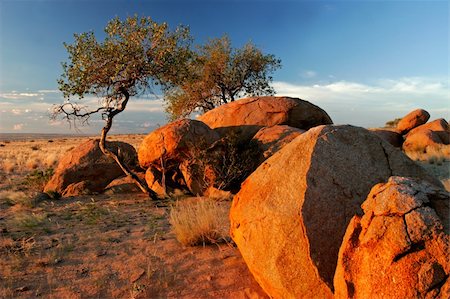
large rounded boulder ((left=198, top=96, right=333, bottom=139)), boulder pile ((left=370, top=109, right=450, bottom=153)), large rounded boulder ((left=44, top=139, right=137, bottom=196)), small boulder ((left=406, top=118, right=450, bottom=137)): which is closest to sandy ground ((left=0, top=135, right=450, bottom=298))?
large rounded boulder ((left=44, top=139, right=137, bottom=196))

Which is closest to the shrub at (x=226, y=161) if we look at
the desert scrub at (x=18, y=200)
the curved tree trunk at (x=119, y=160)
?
the curved tree trunk at (x=119, y=160)

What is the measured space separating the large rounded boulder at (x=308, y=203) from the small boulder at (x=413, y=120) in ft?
79.5

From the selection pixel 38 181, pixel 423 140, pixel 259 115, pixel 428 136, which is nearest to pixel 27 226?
pixel 38 181

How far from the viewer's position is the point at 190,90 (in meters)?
25.2

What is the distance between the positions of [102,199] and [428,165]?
49.5ft

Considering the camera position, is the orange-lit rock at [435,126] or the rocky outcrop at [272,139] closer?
the rocky outcrop at [272,139]

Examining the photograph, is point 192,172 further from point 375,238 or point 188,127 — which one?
point 375,238

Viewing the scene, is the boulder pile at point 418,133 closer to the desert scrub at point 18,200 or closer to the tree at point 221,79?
the tree at point 221,79

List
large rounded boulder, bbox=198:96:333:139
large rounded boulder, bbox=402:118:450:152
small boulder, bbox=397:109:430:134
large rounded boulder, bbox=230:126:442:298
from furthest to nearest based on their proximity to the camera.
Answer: small boulder, bbox=397:109:430:134 < large rounded boulder, bbox=402:118:450:152 < large rounded boulder, bbox=198:96:333:139 < large rounded boulder, bbox=230:126:442:298

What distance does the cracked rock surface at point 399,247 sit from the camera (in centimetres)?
322

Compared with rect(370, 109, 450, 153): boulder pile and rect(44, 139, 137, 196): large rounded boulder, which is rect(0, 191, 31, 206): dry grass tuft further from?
rect(370, 109, 450, 153): boulder pile

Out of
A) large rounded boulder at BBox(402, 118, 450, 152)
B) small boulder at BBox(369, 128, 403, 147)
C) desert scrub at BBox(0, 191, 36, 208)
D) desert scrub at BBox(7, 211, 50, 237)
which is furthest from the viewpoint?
small boulder at BBox(369, 128, 403, 147)

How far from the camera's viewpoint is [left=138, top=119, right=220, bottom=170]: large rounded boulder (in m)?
12.0

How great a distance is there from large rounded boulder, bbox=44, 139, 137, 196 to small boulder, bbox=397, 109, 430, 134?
70.1 feet
